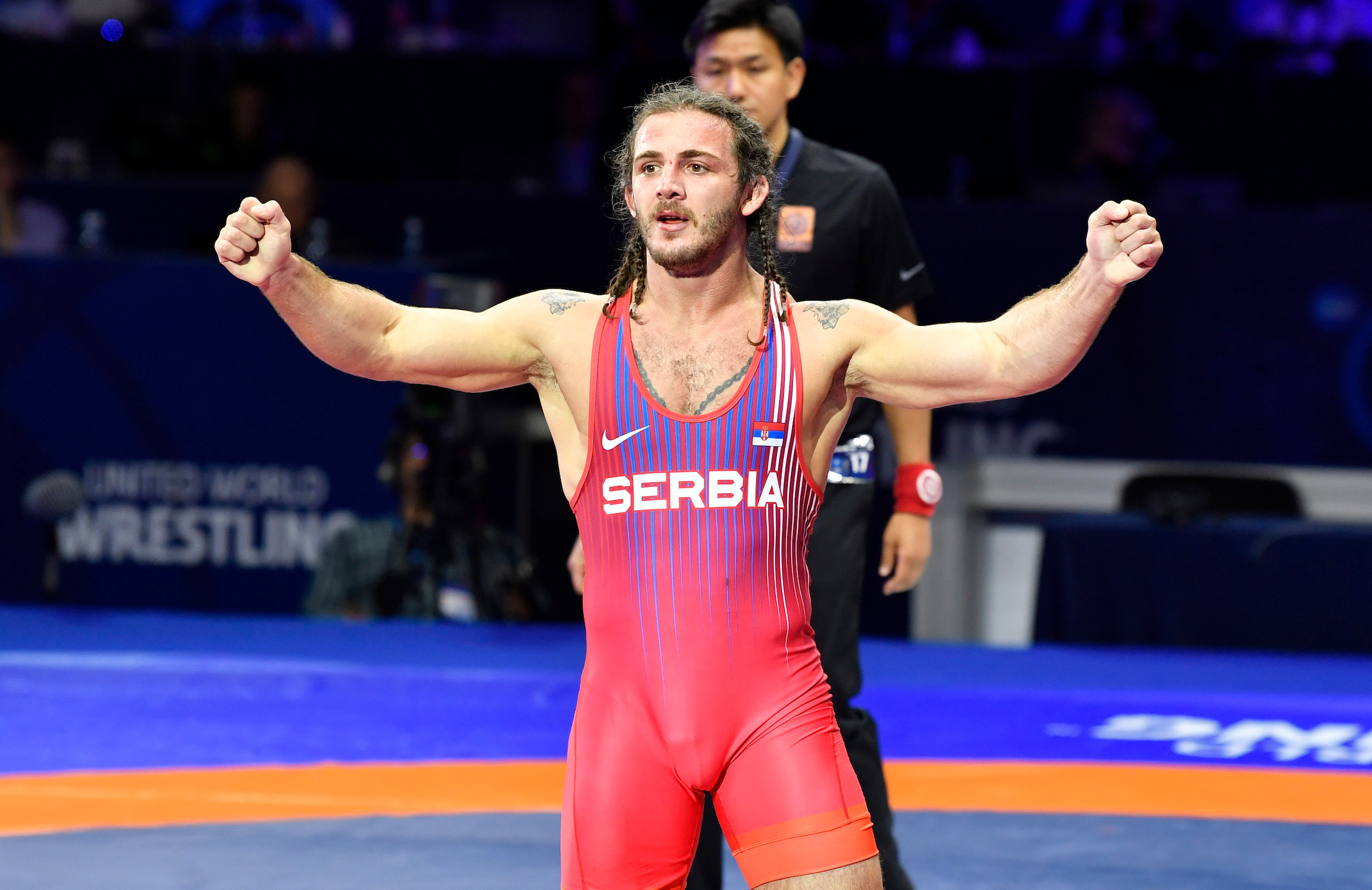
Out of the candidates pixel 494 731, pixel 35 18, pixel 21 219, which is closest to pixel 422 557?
pixel 494 731

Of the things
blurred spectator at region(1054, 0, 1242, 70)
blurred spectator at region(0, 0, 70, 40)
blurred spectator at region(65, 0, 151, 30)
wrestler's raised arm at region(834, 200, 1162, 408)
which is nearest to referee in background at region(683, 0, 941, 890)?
wrestler's raised arm at region(834, 200, 1162, 408)

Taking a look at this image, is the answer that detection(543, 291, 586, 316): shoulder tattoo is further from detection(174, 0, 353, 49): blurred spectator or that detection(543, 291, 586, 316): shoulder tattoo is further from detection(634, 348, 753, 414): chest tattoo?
detection(174, 0, 353, 49): blurred spectator

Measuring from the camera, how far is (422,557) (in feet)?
21.3

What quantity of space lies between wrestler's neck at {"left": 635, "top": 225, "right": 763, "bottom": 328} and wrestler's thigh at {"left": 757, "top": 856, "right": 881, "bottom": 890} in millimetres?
779

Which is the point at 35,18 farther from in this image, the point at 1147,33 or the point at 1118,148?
the point at 1147,33

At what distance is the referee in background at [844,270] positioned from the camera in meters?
3.37

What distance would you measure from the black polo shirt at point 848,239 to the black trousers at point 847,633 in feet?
A: 0.53

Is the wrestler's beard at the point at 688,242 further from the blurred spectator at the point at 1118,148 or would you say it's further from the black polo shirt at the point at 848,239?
the blurred spectator at the point at 1118,148

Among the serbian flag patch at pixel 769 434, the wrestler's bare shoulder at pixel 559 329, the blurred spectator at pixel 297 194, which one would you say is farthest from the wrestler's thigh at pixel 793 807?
the blurred spectator at pixel 297 194

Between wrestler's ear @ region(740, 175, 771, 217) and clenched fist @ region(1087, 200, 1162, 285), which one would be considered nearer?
clenched fist @ region(1087, 200, 1162, 285)

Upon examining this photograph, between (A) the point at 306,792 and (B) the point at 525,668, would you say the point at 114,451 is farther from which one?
(A) the point at 306,792

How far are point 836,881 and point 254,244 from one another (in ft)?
3.72

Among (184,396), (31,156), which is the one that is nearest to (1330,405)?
(184,396)

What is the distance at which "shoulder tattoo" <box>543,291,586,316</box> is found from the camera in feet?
8.79
